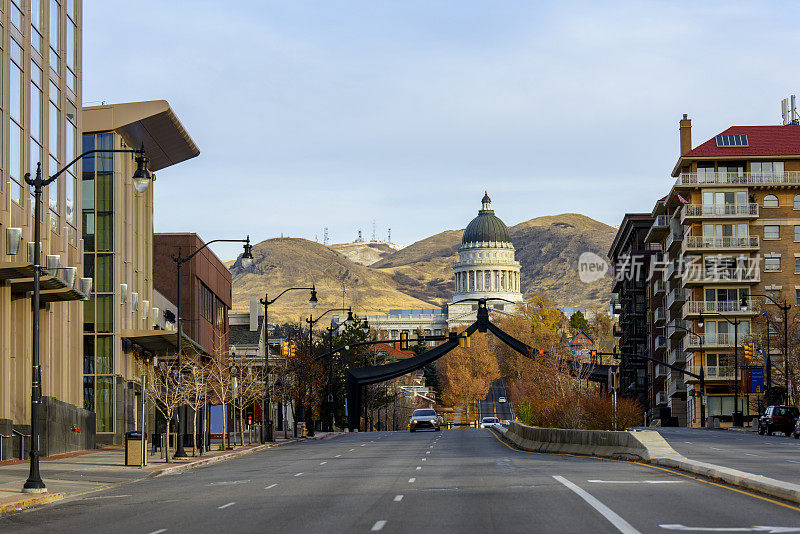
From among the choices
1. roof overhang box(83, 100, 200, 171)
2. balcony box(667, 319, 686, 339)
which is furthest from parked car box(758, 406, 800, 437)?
balcony box(667, 319, 686, 339)

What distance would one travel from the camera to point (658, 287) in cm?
13038

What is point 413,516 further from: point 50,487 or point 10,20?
point 10,20

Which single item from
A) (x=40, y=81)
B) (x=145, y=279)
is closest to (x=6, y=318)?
(x=40, y=81)

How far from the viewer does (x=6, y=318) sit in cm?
4250

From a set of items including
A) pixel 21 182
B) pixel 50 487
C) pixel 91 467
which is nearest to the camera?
pixel 50 487

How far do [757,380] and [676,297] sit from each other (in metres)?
24.3

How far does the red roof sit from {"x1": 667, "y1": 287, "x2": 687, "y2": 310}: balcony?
13.4 metres

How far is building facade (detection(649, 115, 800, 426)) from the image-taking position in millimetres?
109062

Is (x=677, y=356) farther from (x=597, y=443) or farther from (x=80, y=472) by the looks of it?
(x=80, y=472)

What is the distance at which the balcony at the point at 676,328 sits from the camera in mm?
115269

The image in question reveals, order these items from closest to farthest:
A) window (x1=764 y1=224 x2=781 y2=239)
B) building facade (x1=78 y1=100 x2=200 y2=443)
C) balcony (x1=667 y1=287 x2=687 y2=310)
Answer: building facade (x1=78 y1=100 x2=200 y2=443)
window (x1=764 y1=224 x2=781 y2=239)
balcony (x1=667 y1=287 x2=687 y2=310)

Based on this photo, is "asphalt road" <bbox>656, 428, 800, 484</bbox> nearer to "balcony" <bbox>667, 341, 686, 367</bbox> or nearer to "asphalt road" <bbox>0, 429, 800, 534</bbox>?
"asphalt road" <bbox>0, 429, 800, 534</bbox>

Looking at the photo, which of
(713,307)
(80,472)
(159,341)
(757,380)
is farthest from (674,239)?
(80,472)

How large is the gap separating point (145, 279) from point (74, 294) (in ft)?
63.1
